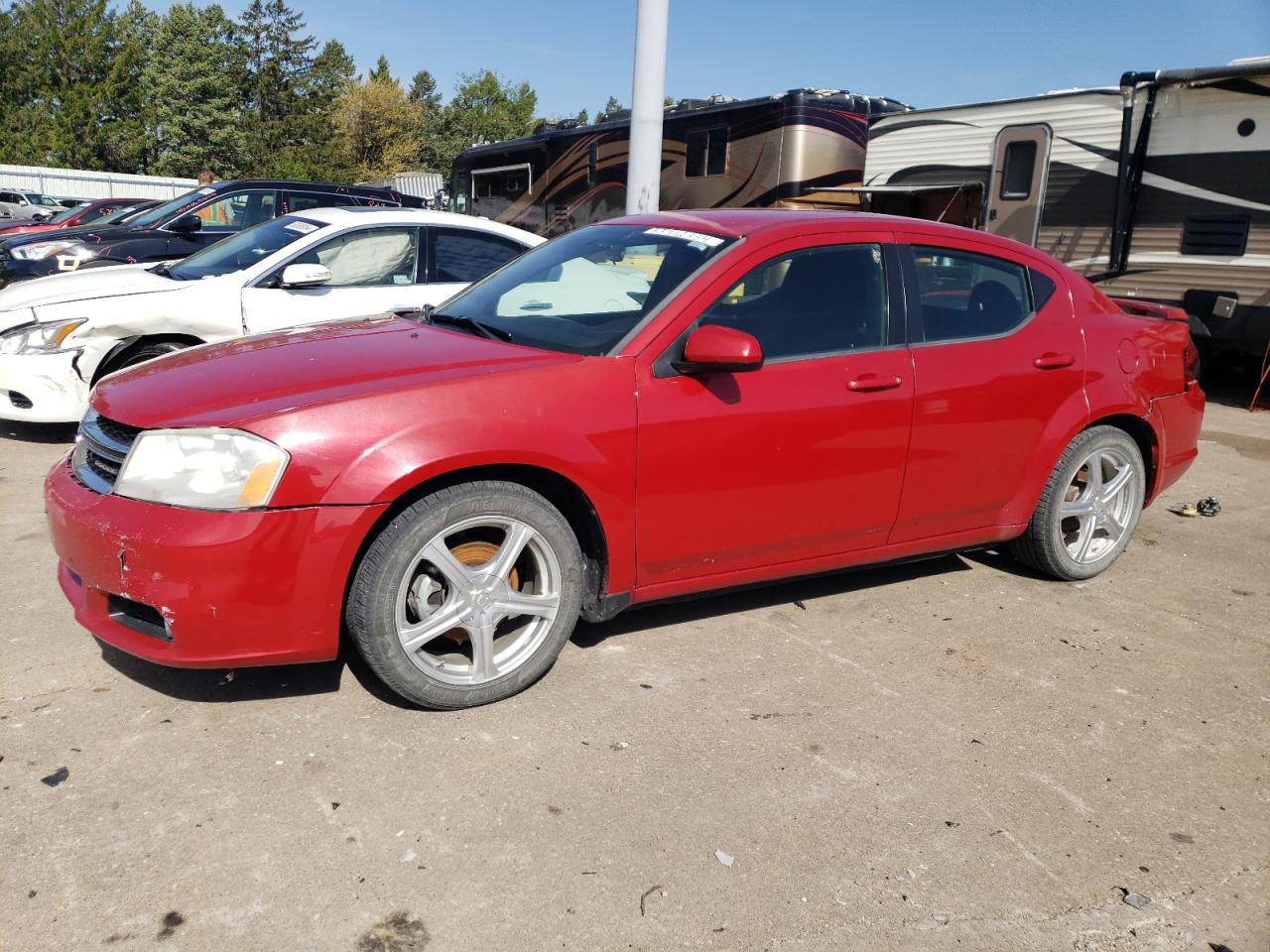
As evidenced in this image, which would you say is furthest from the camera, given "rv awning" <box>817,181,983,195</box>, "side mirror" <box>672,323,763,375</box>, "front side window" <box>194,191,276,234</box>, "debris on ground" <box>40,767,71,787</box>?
"rv awning" <box>817,181,983,195</box>

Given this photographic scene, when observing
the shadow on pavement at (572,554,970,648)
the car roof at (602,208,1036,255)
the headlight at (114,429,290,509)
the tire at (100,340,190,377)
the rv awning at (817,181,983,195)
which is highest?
the rv awning at (817,181,983,195)

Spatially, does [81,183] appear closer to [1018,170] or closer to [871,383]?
[1018,170]

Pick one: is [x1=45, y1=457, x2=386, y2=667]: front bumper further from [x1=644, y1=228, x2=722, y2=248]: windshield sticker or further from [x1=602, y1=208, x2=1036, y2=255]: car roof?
[x1=602, y1=208, x2=1036, y2=255]: car roof

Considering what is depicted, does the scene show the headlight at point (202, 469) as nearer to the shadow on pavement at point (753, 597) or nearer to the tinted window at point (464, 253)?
the shadow on pavement at point (753, 597)

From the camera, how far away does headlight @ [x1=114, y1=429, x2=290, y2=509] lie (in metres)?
2.88

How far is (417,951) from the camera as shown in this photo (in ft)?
7.31

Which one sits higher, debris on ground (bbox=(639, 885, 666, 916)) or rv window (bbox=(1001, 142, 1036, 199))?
rv window (bbox=(1001, 142, 1036, 199))

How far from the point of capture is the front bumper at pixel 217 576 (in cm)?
285

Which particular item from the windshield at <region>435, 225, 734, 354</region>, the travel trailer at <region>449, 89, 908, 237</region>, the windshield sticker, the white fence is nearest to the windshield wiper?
the windshield at <region>435, 225, 734, 354</region>

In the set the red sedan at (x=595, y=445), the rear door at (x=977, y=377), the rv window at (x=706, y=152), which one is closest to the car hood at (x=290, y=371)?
the red sedan at (x=595, y=445)

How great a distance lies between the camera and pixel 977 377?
406 centimetres

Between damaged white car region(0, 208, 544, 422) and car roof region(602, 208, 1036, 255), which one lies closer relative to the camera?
car roof region(602, 208, 1036, 255)

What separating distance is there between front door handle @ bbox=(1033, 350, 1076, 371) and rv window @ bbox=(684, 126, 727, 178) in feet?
31.5

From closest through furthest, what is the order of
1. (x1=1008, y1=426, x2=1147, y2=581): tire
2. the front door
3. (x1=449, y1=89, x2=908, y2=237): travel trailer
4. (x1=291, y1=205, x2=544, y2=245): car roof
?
the front door, (x1=1008, y1=426, x2=1147, y2=581): tire, (x1=291, y1=205, x2=544, y2=245): car roof, (x1=449, y1=89, x2=908, y2=237): travel trailer
